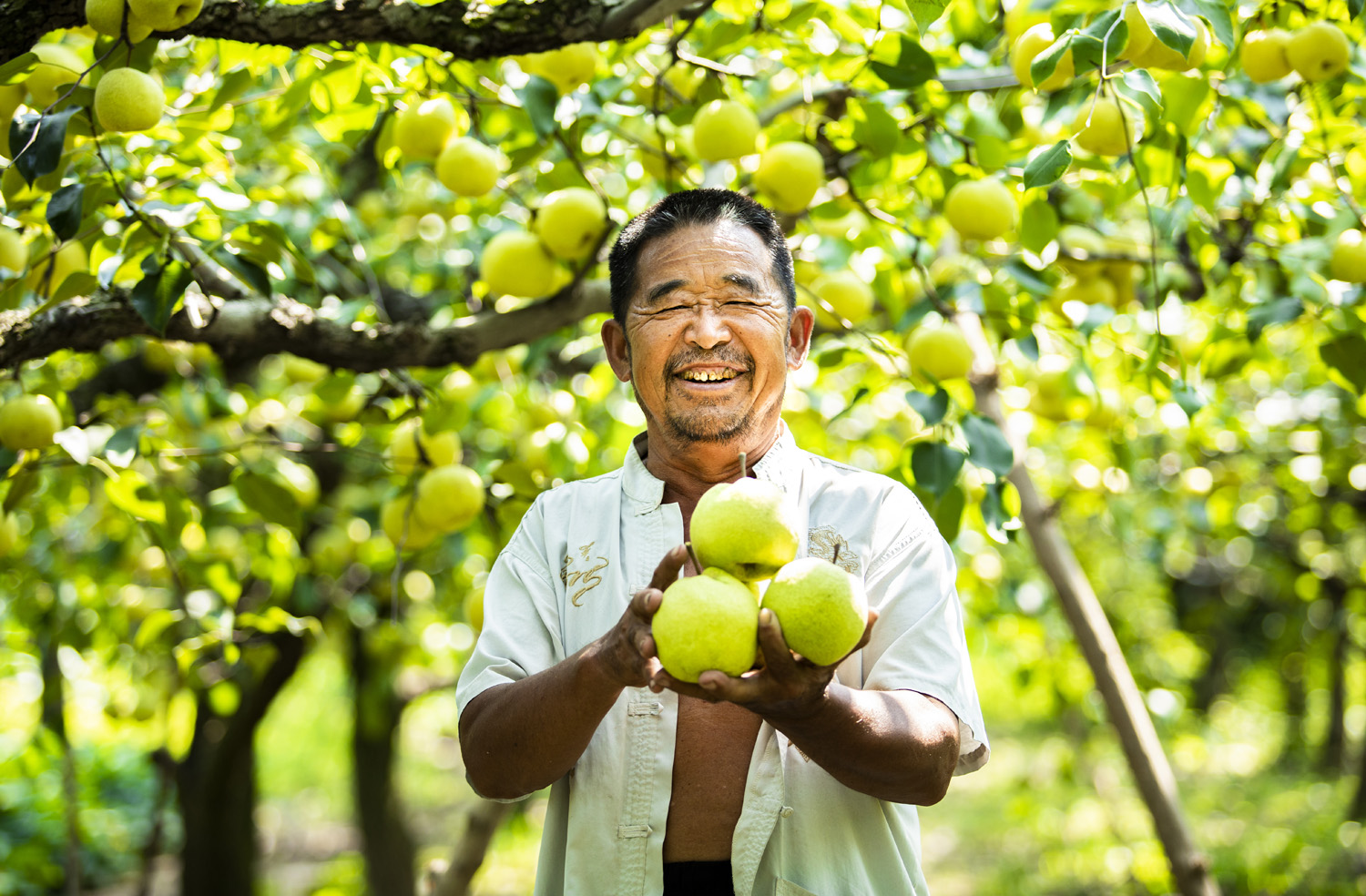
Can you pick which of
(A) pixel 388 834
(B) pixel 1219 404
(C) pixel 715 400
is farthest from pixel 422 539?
(A) pixel 388 834

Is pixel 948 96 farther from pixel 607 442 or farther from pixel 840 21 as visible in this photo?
pixel 607 442

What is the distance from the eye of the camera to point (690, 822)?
59.7 inches

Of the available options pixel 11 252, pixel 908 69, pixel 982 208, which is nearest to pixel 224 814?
pixel 11 252

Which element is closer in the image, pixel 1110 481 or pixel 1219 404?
pixel 1110 481

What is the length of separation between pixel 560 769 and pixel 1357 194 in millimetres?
2545

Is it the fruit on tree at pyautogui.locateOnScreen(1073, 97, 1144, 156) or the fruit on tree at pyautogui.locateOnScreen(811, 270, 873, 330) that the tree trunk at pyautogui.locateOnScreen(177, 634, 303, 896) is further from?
the fruit on tree at pyautogui.locateOnScreen(1073, 97, 1144, 156)

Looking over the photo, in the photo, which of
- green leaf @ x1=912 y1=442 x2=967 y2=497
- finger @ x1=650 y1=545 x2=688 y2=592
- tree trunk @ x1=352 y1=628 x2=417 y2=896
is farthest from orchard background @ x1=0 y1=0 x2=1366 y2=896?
finger @ x1=650 y1=545 x2=688 y2=592

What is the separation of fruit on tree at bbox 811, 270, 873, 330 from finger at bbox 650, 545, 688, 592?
1.42 meters

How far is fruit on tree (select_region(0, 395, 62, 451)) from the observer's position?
216cm

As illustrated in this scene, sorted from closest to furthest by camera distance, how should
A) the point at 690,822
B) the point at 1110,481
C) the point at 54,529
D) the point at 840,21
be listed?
the point at 690,822 → the point at 840,21 → the point at 1110,481 → the point at 54,529

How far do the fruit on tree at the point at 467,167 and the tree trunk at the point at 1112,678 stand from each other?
138 centimetres

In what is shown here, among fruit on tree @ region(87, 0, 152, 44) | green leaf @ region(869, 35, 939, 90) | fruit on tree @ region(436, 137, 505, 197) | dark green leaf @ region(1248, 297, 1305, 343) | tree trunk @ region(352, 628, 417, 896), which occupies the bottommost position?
tree trunk @ region(352, 628, 417, 896)

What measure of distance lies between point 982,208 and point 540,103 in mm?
989

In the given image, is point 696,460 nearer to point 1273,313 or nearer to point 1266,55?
point 1273,313
